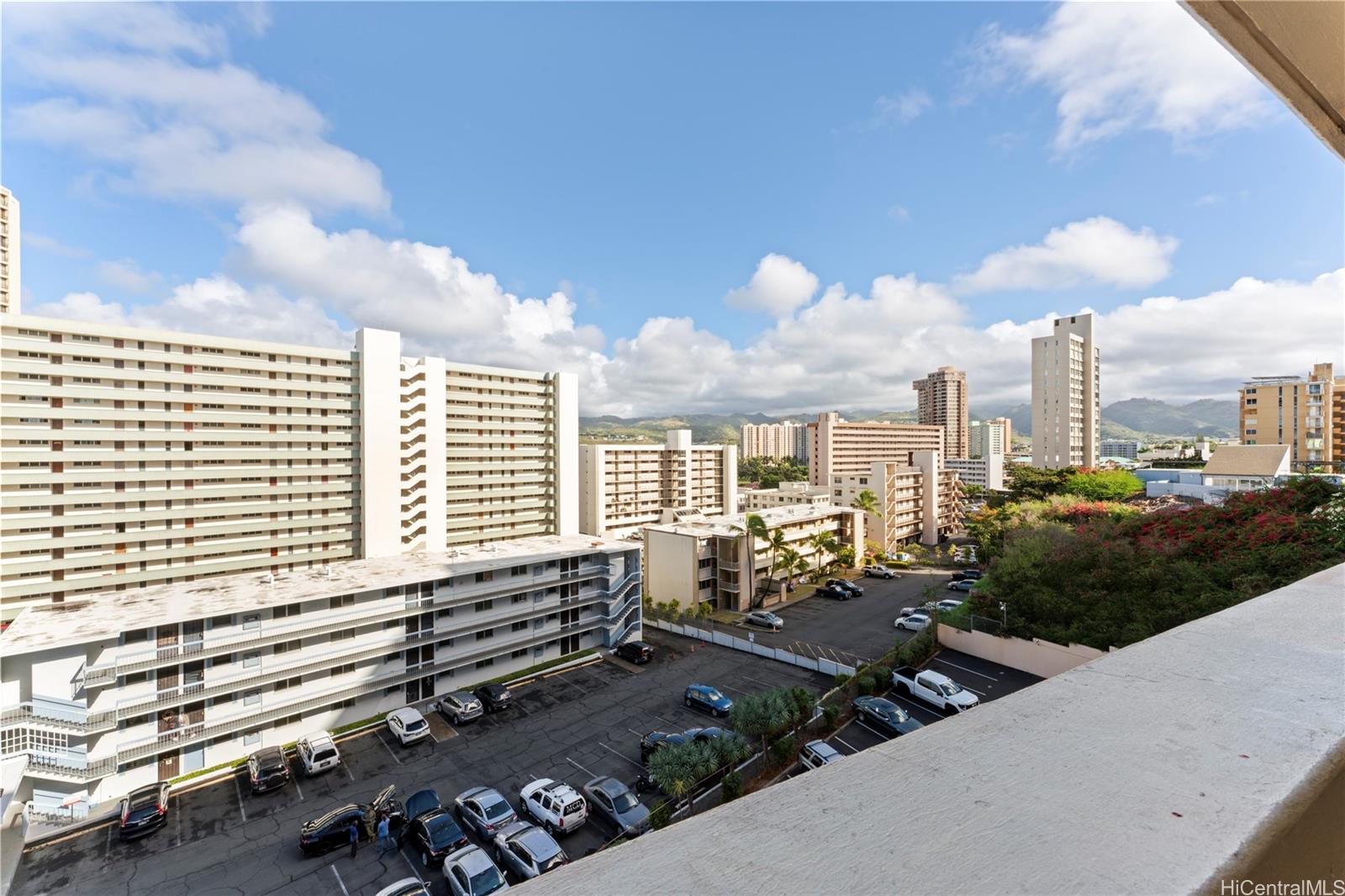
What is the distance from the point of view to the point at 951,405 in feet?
324

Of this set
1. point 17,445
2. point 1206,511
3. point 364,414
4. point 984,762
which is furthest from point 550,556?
point 17,445

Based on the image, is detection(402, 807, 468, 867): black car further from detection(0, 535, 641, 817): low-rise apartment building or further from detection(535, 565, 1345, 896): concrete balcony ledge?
detection(535, 565, 1345, 896): concrete balcony ledge

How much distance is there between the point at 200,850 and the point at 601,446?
34074mm

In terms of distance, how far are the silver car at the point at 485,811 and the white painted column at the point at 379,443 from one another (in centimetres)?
2300

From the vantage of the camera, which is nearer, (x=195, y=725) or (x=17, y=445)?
(x=195, y=725)

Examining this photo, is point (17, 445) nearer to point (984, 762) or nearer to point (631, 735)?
point (631, 735)

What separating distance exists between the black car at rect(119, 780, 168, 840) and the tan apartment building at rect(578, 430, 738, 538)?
1153 inches

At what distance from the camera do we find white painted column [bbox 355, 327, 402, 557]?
3133 centimetres

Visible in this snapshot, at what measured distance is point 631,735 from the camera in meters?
15.0

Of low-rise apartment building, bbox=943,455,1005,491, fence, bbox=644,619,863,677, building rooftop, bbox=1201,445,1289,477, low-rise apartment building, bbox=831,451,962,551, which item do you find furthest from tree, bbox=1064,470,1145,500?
fence, bbox=644,619,863,677

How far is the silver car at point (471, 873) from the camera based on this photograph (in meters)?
9.59

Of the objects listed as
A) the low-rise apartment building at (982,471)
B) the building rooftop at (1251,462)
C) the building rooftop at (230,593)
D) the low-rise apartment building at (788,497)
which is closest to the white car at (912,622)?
the building rooftop at (230,593)

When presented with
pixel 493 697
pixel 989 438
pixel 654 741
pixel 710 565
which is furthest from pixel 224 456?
pixel 989 438

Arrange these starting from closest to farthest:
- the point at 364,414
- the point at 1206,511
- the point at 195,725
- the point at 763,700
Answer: the point at 763,700, the point at 195,725, the point at 1206,511, the point at 364,414
